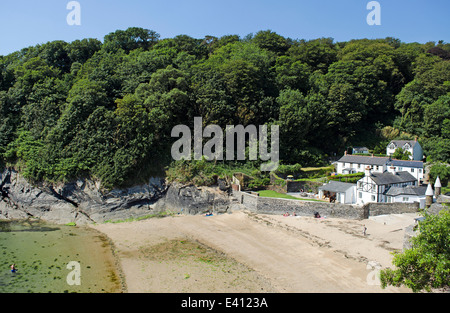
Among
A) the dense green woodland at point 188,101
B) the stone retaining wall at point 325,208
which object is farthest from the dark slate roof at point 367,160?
the stone retaining wall at point 325,208

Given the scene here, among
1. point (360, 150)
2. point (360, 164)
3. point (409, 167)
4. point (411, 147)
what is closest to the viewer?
point (409, 167)

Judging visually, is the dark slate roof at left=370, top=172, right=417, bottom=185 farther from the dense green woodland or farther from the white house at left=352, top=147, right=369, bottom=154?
the white house at left=352, top=147, right=369, bottom=154

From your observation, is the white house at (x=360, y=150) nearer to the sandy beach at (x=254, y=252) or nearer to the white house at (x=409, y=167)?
the white house at (x=409, y=167)

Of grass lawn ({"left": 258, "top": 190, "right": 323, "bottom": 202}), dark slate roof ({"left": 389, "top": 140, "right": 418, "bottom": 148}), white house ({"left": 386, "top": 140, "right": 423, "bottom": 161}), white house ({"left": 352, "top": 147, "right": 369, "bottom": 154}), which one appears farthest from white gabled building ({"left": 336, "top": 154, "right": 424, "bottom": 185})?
grass lawn ({"left": 258, "top": 190, "right": 323, "bottom": 202})

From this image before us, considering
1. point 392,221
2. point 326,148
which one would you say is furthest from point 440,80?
point 392,221

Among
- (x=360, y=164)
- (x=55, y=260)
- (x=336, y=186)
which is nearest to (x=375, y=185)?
(x=336, y=186)

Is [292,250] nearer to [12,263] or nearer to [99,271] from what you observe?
[99,271]

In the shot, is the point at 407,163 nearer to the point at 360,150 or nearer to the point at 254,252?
the point at 360,150
